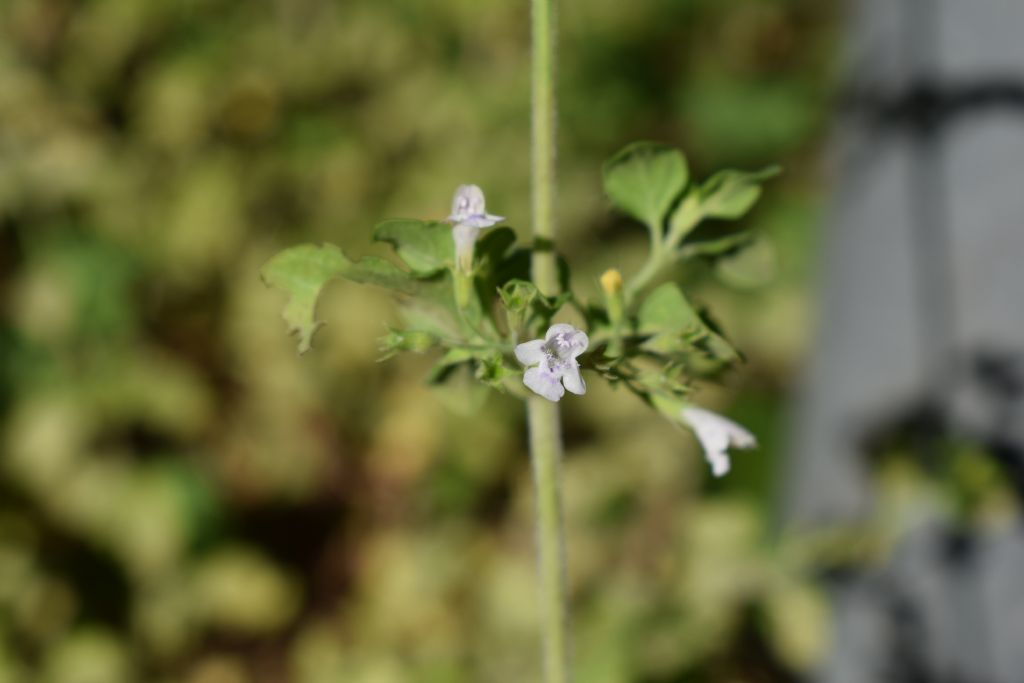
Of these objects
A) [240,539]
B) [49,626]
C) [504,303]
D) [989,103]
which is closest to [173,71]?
[240,539]

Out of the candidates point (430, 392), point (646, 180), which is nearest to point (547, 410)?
point (646, 180)

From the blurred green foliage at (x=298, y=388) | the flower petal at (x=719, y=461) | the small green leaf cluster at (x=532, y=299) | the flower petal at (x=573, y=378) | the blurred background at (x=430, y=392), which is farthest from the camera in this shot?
the blurred green foliage at (x=298, y=388)

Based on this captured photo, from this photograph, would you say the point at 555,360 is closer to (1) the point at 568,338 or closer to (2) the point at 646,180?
(1) the point at 568,338

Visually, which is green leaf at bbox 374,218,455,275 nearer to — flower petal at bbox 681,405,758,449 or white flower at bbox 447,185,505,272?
white flower at bbox 447,185,505,272

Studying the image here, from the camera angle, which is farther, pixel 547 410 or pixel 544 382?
pixel 547 410

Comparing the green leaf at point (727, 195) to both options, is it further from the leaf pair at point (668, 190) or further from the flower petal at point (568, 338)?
the flower petal at point (568, 338)

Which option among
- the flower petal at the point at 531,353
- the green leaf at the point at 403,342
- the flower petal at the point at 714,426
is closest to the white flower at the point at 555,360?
the flower petal at the point at 531,353
